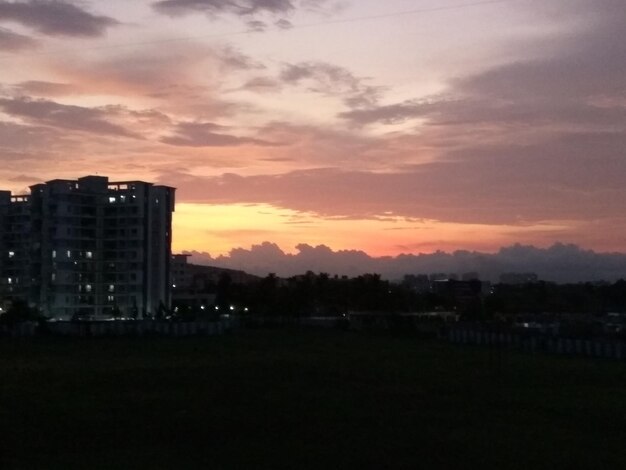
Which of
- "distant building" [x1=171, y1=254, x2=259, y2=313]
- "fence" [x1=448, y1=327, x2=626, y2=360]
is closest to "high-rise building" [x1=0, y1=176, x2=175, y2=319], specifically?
"distant building" [x1=171, y1=254, x2=259, y2=313]

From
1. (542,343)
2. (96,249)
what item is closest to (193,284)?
(96,249)

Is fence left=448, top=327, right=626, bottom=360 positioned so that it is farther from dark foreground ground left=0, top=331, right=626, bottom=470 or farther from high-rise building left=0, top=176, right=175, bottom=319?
high-rise building left=0, top=176, right=175, bottom=319

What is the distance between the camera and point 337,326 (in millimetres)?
72500

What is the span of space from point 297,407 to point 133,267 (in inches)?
2669

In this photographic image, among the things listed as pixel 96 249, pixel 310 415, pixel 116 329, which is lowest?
pixel 310 415

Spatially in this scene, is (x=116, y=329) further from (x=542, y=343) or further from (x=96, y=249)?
(x=542, y=343)

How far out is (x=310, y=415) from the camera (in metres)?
16.8

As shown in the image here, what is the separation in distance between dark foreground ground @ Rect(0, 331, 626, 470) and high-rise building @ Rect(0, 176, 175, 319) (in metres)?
51.8

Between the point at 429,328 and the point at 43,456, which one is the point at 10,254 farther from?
the point at 43,456

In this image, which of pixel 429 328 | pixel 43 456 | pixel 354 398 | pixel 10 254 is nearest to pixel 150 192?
pixel 10 254

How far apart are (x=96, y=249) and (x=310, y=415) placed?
233 feet

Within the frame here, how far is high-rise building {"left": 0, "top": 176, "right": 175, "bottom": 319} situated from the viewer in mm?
81875

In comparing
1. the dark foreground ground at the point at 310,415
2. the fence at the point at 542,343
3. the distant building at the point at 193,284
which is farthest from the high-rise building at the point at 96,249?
the dark foreground ground at the point at 310,415

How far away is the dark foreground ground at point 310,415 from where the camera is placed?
Answer: 40.4 feet
